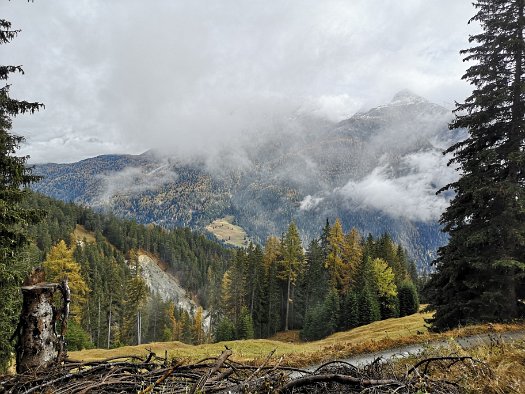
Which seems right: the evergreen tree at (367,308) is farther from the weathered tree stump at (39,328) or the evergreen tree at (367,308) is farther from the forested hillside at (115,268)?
the weathered tree stump at (39,328)

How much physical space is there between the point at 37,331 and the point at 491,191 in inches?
632

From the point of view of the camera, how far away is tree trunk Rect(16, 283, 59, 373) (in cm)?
373

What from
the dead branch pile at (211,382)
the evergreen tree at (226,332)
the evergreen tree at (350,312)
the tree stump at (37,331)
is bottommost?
the evergreen tree at (226,332)

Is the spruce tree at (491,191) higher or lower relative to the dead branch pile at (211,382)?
higher

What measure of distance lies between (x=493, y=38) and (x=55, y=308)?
1938 centimetres

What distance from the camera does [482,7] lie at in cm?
1609

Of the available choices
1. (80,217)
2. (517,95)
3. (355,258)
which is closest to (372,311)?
(355,258)

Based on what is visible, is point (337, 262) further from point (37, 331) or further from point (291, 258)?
point (37, 331)

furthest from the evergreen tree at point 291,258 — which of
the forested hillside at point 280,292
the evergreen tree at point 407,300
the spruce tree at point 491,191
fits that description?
the spruce tree at point 491,191

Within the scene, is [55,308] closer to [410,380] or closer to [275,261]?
[410,380]

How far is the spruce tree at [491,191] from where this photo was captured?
583 inches

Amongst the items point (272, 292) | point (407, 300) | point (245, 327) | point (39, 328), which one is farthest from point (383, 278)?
point (39, 328)

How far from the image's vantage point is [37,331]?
3.80 meters

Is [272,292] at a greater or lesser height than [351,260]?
lesser
